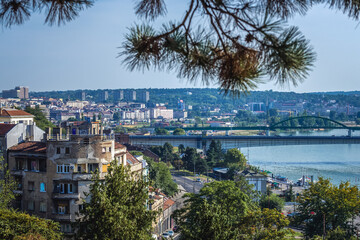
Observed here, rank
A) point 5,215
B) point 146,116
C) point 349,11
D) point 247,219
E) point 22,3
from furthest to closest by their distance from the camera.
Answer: point 146,116
point 247,219
point 5,215
point 22,3
point 349,11

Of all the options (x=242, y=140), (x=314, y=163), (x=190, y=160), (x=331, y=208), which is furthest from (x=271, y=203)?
(x=242, y=140)

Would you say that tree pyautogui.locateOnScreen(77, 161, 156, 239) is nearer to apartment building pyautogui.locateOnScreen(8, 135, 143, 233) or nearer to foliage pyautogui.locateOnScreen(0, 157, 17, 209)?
foliage pyautogui.locateOnScreen(0, 157, 17, 209)

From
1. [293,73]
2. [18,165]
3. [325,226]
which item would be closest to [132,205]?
[293,73]

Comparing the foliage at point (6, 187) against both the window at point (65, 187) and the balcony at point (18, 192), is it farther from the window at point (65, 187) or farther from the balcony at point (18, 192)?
the window at point (65, 187)

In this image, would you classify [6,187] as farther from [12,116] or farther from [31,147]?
[12,116]

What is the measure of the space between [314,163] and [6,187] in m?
40.1

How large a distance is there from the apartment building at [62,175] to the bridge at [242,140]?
40009 millimetres

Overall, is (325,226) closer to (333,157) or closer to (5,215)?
(5,215)

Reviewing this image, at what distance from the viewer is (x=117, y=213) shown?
7184 millimetres

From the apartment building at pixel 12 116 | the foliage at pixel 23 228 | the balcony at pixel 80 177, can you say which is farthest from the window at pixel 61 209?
the apartment building at pixel 12 116

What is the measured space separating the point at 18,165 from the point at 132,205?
21.7 ft

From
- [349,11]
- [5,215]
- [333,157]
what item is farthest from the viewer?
[333,157]

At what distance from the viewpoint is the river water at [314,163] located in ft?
132

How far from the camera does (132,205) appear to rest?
7.73 meters
